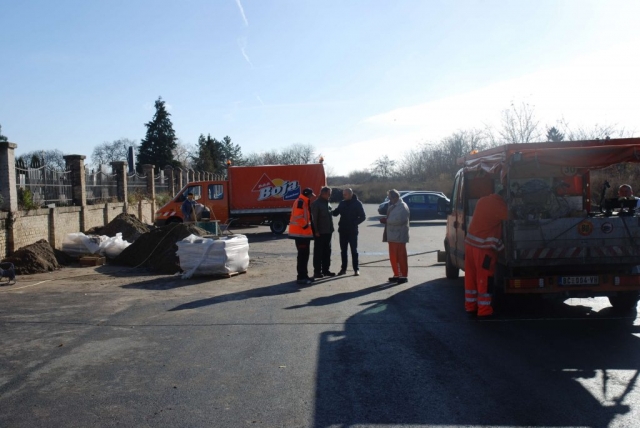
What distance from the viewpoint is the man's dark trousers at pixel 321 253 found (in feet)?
40.0

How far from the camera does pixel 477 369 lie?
5805mm

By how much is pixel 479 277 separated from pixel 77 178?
13.9 meters

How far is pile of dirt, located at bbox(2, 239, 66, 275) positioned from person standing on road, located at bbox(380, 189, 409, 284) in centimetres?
760

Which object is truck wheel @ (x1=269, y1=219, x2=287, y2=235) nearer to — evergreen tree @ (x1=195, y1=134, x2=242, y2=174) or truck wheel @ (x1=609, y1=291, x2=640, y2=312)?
truck wheel @ (x1=609, y1=291, x2=640, y2=312)

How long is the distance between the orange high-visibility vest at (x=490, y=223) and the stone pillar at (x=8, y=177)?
10616mm

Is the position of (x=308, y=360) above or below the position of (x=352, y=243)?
below

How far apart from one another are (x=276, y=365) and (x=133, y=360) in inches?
60.3

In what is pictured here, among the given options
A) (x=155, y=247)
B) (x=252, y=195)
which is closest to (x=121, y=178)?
(x=252, y=195)

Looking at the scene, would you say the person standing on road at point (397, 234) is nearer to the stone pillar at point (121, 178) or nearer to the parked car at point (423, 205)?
the stone pillar at point (121, 178)

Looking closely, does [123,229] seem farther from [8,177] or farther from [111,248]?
[8,177]

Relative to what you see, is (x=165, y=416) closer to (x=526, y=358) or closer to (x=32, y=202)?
(x=526, y=358)

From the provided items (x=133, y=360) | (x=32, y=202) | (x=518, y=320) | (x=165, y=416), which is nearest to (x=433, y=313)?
(x=518, y=320)

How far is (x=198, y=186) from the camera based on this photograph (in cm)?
2406

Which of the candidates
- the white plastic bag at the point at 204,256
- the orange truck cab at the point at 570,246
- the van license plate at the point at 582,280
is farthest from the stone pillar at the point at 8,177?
the van license plate at the point at 582,280
